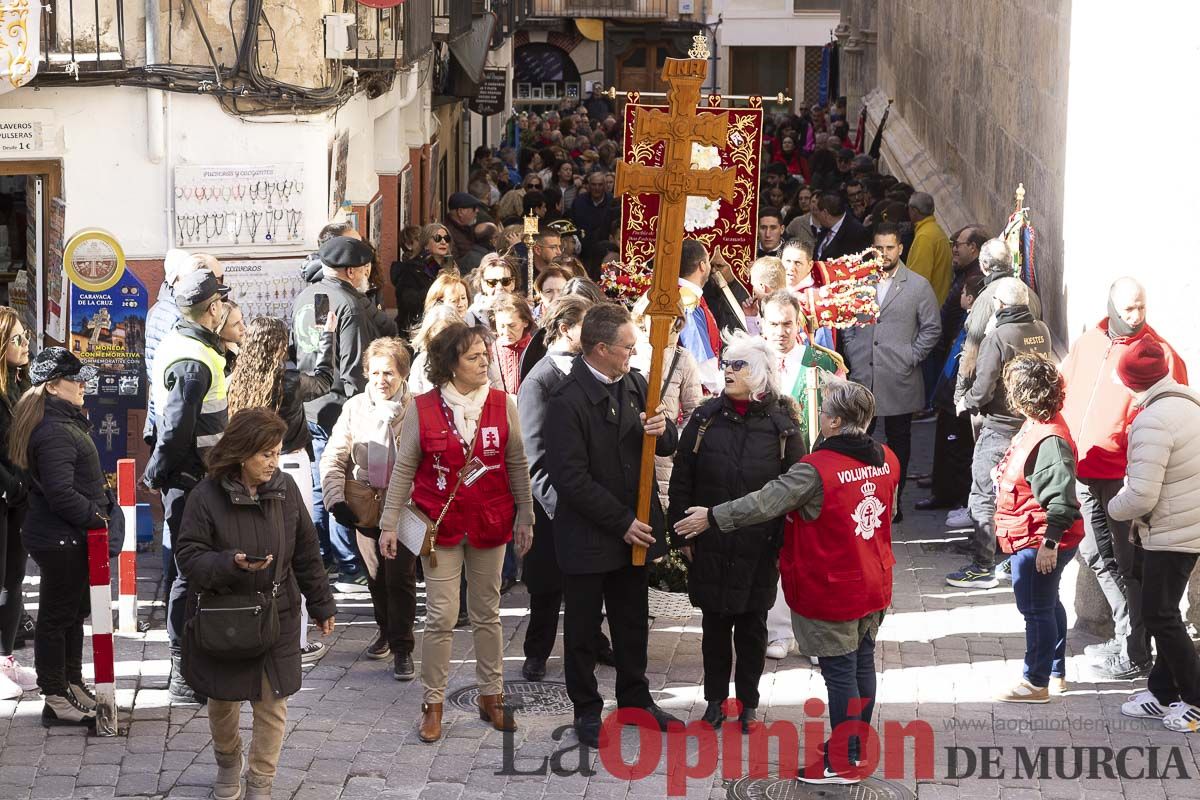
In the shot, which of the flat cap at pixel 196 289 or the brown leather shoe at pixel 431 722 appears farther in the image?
the flat cap at pixel 196 289

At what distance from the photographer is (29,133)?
34.1ft

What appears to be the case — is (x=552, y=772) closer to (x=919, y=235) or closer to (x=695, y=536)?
(x=695, y=536)

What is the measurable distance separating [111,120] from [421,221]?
766 cm

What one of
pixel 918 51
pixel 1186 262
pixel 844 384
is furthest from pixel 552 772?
pixel 918 51

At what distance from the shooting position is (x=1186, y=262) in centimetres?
838

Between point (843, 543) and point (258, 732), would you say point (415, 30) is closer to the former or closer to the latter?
point (843, 543)

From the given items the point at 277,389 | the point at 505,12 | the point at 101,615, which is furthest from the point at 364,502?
the point at 505,12

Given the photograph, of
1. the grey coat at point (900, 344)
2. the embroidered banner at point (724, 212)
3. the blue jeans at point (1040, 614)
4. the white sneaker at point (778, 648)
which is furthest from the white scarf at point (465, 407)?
the embroidered banner at point (724, 212)

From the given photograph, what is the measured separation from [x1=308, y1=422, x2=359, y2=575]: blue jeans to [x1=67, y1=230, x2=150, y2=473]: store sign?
4.54ft

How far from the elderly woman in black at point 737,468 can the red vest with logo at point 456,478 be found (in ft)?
2.33

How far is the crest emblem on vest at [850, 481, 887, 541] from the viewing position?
6.66 meters

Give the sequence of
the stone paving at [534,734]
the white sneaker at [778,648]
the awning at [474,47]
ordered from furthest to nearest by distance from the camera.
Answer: the awning at [474,47] → the white sneaker at [778,648] → the stone paving at [534,734]

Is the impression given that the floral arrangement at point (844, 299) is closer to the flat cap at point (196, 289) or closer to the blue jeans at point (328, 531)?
the blue jeans at point (328, 531)

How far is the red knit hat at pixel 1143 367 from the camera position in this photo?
7508mm
